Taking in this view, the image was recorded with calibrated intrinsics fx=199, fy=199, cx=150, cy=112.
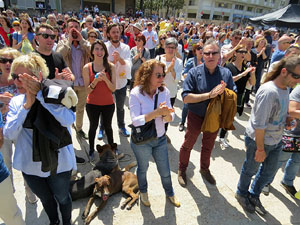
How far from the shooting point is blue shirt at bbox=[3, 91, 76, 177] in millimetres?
1603

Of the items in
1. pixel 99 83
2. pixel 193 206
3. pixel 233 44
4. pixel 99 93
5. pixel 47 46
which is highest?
pixel 233 44

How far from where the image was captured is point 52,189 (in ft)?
6.42

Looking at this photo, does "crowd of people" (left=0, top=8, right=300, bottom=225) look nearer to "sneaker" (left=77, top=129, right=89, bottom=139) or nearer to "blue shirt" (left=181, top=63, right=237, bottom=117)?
"blue shirt" (left=181, top=63, right=237, bottom=117)

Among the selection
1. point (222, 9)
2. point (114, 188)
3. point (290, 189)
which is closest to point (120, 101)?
point (114, 188)

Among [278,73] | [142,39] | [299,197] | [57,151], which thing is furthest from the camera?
[142,39]

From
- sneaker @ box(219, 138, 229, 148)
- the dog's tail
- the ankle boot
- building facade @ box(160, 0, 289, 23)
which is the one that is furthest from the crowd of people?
building facade @ box(160, 0, 289, 23)

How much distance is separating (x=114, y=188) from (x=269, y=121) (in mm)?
2149

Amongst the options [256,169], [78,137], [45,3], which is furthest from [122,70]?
[45,3]

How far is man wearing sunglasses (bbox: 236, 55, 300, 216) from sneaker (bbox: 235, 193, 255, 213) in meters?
0.01

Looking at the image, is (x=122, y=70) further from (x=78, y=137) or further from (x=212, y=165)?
(x=212, y=165)

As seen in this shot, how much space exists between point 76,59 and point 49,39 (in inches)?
31.3

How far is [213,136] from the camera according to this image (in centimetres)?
293

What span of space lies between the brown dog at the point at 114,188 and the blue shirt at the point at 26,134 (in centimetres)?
80

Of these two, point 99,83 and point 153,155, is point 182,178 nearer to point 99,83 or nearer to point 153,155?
point 153,155
